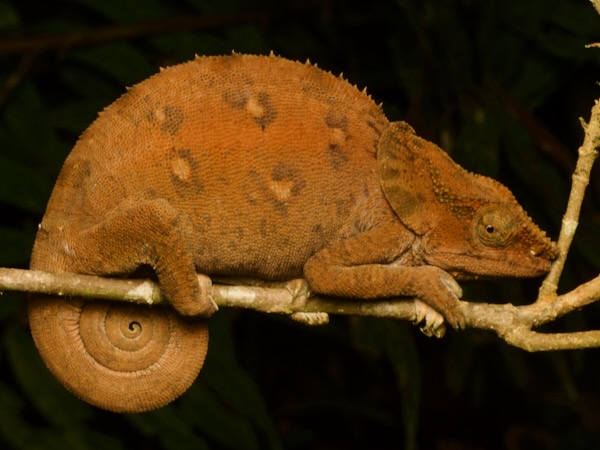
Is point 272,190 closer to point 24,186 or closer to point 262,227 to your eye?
point 262,227

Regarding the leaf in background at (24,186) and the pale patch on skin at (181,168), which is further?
the leaf in background at (24,186)

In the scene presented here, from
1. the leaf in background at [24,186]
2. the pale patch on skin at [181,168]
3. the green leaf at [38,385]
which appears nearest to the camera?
the pale patch on skin at [181,168]

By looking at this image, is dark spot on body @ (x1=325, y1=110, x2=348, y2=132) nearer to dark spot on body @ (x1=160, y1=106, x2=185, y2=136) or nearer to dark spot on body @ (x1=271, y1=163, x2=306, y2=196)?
dark spot on body @ (x1=271, y1=163, x2=306, y2=196)

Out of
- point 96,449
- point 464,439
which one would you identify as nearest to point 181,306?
point 96,449

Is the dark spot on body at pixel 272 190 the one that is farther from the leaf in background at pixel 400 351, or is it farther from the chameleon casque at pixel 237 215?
the leaf in background at pixel 400 351

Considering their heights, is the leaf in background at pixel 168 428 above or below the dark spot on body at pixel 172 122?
below

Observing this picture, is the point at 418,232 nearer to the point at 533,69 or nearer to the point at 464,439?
the point at 533,69

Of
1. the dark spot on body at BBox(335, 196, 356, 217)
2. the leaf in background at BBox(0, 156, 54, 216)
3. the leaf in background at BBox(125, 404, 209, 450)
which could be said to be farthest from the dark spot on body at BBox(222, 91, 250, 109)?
the leaf in background at BBox(125, 404, 209, 450)

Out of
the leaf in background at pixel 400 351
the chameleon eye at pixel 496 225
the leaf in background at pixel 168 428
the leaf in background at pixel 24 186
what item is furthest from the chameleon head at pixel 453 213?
the leaf in background at pixel 24 186

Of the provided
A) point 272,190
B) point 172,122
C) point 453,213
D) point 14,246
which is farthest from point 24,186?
point 453,213
